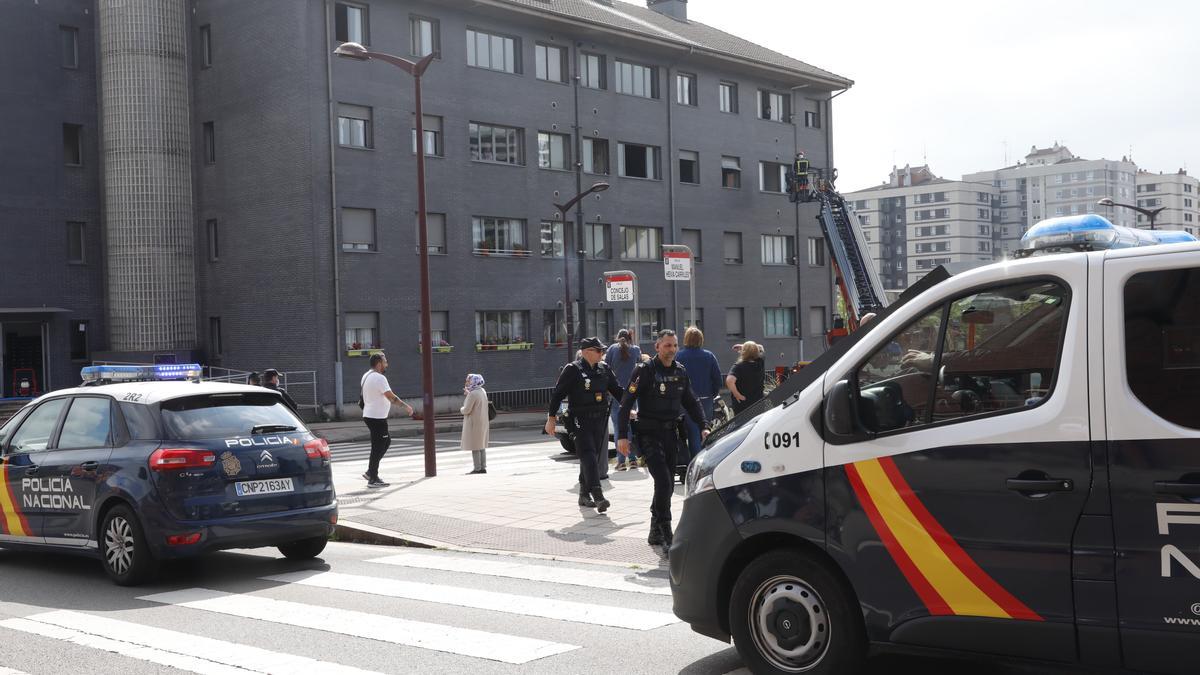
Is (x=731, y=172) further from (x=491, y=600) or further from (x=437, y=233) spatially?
(x=491, y=600)

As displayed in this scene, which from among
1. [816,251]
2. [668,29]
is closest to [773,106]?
[668,29]

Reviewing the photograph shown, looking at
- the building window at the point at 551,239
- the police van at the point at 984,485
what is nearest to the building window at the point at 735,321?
the building window at the point at 551,239

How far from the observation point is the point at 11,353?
113 ft

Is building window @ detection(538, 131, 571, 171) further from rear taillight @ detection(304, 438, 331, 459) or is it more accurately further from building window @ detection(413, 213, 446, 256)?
rear taillight @ detection(304, 438, 331, 459)

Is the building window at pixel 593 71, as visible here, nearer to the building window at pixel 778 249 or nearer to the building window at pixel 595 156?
the building window at pixel 595 156

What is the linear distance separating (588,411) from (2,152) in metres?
29.2

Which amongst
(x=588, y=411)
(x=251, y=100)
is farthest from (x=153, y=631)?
(x=251, y=100)

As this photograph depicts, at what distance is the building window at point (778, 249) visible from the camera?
46.9m

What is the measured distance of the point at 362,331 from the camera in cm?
3316

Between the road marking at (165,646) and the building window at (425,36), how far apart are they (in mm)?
29256

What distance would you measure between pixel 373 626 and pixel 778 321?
4130 centimetres

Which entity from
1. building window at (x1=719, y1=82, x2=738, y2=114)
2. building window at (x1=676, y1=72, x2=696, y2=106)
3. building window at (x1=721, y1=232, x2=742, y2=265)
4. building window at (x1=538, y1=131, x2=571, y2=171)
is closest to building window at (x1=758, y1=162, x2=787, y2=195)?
building window at (x1=719, y1=82, x2=738, y2=114)

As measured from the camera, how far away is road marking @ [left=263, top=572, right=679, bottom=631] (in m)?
6.96

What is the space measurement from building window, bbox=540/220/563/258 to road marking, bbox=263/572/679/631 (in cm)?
2933
